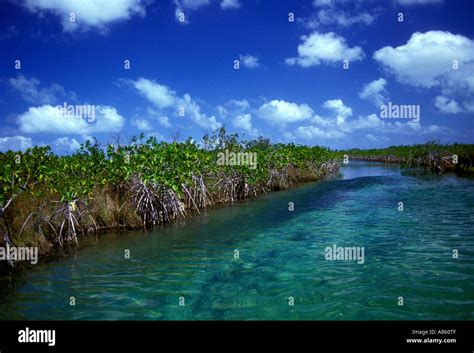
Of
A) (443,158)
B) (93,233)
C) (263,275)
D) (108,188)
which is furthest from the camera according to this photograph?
(443,158)

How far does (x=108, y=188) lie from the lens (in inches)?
776

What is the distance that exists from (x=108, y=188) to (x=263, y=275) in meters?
11.6

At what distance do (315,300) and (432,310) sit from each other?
8.59ft

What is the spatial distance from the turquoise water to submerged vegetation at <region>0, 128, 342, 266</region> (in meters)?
1.64

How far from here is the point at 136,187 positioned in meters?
20.0

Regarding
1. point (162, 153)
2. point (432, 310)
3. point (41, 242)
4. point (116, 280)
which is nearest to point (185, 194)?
point (162, 153)

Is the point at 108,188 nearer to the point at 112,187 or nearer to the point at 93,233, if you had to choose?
the point at 112,187

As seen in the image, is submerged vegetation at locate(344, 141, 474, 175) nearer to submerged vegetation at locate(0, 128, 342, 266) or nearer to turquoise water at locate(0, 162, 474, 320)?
submerged vegetation at locate(0, 128, 342, 266)

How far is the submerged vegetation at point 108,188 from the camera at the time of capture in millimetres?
13977

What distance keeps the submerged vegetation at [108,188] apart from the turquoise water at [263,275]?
1643 millimetres

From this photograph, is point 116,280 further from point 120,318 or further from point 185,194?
point 185,194

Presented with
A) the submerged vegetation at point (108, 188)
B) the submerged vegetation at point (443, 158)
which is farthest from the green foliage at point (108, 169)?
the submerged vegetation at point (443, 158)

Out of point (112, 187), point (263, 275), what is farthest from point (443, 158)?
point (263, 275)
